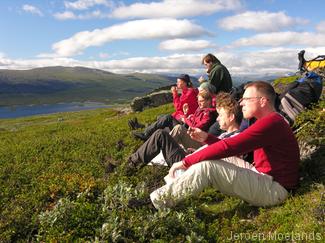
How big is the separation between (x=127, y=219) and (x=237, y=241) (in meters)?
2.37

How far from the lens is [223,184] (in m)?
7.41

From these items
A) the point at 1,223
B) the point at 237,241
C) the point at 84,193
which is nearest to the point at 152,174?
the point at 84,193

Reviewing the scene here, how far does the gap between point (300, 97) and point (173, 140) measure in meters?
4.23

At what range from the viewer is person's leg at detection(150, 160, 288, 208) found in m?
7.28

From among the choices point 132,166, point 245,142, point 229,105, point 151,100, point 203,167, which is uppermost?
point 229,105

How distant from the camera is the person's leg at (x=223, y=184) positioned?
287 inches

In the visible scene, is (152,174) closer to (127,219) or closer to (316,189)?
(127,219)

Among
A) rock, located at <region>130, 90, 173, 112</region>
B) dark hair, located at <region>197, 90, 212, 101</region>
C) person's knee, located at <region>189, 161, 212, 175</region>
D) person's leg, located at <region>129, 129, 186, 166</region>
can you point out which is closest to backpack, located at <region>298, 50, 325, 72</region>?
dark hair, located at <region>197, 90, 212, 101</region>

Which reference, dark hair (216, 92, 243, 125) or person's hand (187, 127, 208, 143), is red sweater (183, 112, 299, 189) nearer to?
person's hand (187, 127, 208, 143)

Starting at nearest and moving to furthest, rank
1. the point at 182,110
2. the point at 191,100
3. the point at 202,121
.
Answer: the point at 202,121 → the point at 191,100 → the point at 182,110

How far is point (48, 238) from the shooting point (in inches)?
283

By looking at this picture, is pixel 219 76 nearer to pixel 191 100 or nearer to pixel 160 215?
pixel 191 100

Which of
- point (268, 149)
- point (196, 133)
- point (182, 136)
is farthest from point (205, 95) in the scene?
point (268, 149)

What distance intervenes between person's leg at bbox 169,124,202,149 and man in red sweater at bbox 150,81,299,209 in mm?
4389
